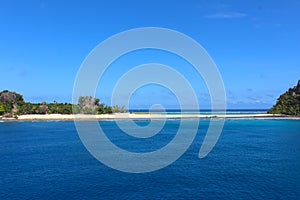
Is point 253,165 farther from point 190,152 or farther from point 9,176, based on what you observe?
point 9,176

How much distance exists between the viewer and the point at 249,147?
3536 inches

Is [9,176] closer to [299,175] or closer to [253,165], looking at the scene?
[253,165]

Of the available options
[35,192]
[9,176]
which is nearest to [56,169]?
[9,176]

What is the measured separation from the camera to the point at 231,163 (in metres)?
65.8

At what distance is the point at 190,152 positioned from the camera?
8062 cm

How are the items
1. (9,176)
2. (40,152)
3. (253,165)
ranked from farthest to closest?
(40,152), (253,165), (9,176)

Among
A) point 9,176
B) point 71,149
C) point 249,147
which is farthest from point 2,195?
point 249,147

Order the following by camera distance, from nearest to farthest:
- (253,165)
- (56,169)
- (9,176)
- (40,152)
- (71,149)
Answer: (9,176), (56,169), (253,165), (40,152), (71,149)

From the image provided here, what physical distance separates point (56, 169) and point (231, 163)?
121ft

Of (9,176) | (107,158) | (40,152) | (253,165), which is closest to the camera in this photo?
(9,176)

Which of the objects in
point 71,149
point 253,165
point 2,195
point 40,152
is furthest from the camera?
point 71,149

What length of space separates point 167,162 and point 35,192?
3068cm

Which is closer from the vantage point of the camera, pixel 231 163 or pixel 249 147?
pixel 231 163

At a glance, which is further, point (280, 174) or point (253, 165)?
point (253, 165)
